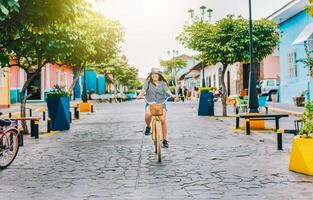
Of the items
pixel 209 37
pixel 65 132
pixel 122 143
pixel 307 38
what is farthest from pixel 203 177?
pixel 307 38

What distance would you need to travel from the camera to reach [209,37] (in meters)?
19.4

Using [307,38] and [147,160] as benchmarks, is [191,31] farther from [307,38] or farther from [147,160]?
[147,160]

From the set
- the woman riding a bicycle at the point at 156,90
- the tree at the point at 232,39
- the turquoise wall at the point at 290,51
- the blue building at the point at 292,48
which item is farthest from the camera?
the turquoise wall at the point at 290,51

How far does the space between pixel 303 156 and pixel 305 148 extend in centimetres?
12

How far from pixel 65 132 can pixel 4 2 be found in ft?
30.7

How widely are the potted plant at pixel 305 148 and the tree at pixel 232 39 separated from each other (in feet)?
39.2

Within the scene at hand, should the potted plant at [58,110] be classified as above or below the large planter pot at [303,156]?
above

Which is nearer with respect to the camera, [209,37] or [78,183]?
[78,183]

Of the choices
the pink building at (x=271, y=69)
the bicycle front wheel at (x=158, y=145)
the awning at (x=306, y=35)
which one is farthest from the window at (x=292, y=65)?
the bicycle front wheel at (x=158, y=145)

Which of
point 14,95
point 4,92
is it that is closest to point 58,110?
point 4,92

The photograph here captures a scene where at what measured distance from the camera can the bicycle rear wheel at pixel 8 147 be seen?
26.2 feet

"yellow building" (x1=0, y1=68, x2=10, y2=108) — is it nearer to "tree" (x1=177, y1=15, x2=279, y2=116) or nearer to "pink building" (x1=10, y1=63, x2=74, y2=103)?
"pink building" (x1=10, y1=63, x2=74, y2=103)

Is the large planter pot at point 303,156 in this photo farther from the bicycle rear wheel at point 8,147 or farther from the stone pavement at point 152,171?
the bicycle rear wheel at point 8,147

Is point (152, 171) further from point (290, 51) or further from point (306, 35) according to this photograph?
point (290, 51)
